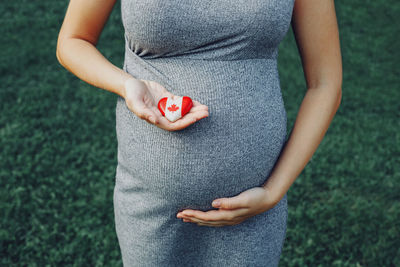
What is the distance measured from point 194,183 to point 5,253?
263 cm

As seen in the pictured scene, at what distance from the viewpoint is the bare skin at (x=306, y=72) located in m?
1.50

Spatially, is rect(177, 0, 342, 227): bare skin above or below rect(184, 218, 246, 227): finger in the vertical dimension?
above

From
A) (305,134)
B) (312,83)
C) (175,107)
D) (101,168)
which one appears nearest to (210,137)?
(175,107)

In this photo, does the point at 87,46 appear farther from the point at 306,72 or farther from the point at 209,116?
the point at 306,72

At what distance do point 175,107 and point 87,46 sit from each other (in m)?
0.49

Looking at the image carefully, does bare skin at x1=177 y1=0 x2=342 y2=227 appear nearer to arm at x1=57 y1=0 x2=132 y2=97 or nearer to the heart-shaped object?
the heart-shaped object

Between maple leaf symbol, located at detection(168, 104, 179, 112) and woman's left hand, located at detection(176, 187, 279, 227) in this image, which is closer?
maple leaf symbol, located at detection(168, 104, 179, 112)

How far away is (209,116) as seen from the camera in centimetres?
144

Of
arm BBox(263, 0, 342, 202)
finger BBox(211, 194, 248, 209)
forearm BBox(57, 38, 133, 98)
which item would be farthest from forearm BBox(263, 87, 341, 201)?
forearm BBox(57, 38, 133, 98)

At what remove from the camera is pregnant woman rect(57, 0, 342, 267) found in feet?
4.63

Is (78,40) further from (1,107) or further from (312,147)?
(1,107)

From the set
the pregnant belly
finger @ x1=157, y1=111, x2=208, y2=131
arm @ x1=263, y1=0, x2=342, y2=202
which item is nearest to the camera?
finger @ x1=157, y1=111, x2=208, y2=131

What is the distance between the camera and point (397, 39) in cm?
739

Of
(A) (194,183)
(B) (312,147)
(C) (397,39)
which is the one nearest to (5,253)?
(A) (194,183)
